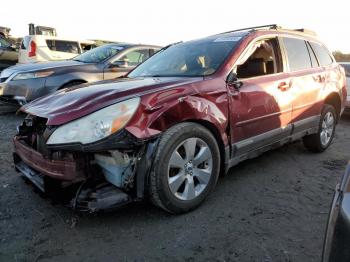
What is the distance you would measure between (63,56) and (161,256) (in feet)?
33.2

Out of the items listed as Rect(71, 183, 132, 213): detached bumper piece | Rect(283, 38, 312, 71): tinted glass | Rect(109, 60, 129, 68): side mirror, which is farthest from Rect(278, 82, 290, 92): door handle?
Rect(109, 60, 129, 68): side mirror

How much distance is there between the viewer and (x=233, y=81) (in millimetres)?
3508

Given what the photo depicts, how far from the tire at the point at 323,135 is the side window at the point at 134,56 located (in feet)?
13.4

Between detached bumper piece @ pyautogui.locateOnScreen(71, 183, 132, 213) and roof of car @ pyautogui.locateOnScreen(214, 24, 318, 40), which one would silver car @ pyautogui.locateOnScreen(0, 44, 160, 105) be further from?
detached bumper piece @ pyautogui.locateOnScreen(71, 183, 132, 213)

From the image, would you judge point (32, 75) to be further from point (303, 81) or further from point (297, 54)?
point (303, 81)

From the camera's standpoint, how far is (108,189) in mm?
2803

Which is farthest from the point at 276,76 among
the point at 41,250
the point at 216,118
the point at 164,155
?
the point at 41,250

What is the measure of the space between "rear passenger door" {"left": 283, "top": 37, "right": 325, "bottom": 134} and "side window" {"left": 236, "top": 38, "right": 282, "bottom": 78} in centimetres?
23

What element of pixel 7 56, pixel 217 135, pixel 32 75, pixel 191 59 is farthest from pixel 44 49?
pixel 217 135

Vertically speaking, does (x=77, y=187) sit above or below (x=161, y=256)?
above

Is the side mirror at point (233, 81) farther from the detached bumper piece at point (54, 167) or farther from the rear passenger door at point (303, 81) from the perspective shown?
the detached bumper piece at point (54, 167)

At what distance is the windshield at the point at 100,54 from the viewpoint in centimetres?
765

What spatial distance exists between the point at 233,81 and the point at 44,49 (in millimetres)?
8924

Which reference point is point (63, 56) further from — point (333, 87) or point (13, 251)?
point (13, 251)
